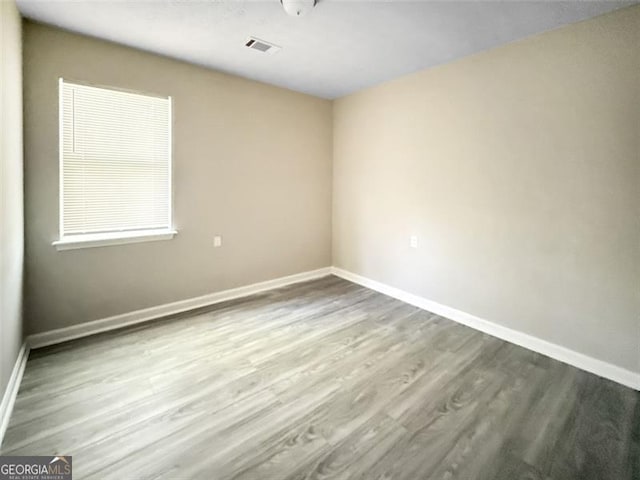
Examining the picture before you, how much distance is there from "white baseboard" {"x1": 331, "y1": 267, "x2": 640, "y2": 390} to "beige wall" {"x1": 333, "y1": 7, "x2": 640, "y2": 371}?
2.2 inches

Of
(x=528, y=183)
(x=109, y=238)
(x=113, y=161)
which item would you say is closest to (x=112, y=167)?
(x=113, y=161)

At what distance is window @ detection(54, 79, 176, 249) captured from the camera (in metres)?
2.49

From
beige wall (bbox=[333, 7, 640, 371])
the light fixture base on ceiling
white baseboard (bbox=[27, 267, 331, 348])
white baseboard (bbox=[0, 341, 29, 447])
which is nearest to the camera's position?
white baseboard (bbox=[0, 341, 29, 447])

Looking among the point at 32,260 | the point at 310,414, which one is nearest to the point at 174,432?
the point at 310,414

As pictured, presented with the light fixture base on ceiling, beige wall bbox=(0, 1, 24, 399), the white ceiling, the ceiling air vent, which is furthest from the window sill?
the light fixture base on ceiling

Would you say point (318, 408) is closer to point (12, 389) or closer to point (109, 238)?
point (12, 389)

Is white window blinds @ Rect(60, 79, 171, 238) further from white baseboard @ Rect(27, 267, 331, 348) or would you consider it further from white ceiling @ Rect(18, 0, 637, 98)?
white baseboard @ Rect(27, 267, 331, 348)

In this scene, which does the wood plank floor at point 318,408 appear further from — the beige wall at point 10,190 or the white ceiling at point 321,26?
the white ceiling at point 321,26

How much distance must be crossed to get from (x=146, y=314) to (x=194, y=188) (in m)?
1.31

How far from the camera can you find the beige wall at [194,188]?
7.77 feet

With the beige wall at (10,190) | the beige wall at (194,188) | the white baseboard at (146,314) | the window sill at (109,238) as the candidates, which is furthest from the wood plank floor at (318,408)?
the window sill at (109,238)

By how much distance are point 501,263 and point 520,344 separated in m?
0.68

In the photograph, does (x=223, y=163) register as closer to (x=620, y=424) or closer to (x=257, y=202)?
(x=257, y=202)

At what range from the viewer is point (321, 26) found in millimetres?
2281
